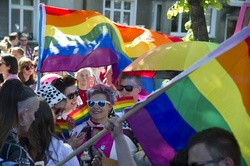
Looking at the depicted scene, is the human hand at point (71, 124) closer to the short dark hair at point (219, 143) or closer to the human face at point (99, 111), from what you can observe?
the human face at point (99, 111)

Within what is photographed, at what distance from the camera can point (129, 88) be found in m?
5.21

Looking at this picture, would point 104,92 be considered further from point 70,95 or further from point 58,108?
point 70,95

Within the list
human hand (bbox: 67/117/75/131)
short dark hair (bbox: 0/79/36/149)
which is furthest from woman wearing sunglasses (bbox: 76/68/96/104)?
short dark hair (bbox: 0/79/36/149)

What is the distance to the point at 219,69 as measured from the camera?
10.5ft

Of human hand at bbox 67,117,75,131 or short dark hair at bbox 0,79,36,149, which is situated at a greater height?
short dark hair at bbox 0,79,36,149

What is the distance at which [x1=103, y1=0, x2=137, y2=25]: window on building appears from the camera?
22.2 meters

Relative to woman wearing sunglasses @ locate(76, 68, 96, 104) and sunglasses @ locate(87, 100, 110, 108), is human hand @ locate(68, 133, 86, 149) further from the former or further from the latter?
woman wearing sunglasses @ locate(76, 68, 96, 104)

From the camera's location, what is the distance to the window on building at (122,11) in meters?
22.2

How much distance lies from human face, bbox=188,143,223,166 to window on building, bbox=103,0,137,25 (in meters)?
19.7

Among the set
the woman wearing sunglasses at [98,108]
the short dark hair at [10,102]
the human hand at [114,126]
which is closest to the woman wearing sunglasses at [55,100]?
the woman wearing sunglasses at [98,108]

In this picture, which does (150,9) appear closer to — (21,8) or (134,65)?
(21,8)

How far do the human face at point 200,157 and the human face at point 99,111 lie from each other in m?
1.90

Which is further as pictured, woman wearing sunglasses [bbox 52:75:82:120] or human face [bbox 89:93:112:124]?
woman wearing sunglasses [bbox 52:75:82:120]

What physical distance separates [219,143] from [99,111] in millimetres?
2058
